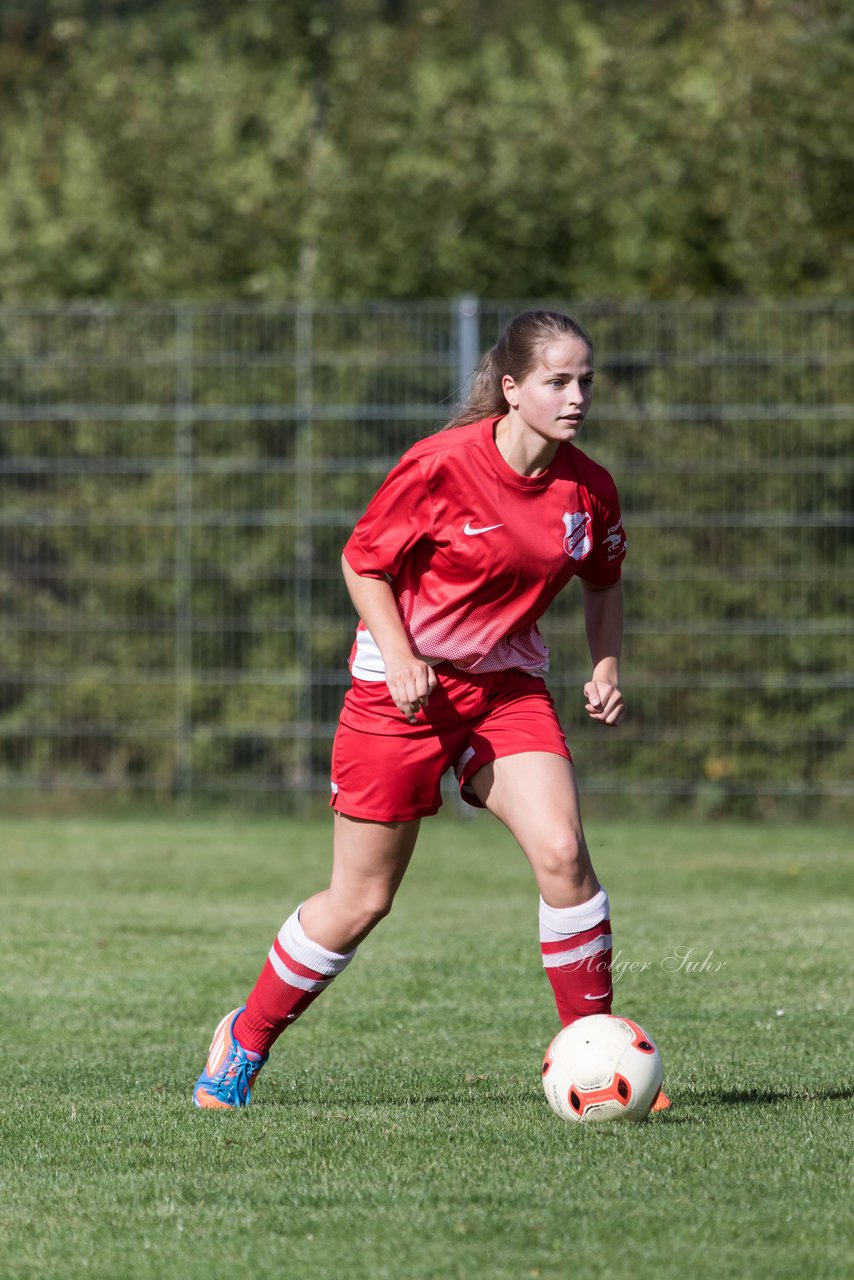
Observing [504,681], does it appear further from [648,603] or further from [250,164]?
[250,164]

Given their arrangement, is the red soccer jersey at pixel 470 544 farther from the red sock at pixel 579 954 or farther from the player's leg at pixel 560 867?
the red sock at pixel 579 954

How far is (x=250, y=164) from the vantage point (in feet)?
47.0

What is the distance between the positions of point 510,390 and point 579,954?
1.40m

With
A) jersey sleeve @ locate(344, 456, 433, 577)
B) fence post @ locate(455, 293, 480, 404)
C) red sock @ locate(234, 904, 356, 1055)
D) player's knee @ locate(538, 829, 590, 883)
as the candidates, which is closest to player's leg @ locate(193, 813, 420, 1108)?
red sock @ locate(234, 904, 356, 1055)

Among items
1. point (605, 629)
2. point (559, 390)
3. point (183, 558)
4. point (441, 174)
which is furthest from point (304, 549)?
point (559, 390)

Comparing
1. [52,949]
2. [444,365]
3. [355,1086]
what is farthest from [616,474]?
[355,1086]

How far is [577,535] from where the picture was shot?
485 centimetres

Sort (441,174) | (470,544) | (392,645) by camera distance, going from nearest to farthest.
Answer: (392,645) < (470,544) < (441,174)

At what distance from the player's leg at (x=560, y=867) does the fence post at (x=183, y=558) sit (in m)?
7.85

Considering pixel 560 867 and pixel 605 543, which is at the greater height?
pixel 605 543

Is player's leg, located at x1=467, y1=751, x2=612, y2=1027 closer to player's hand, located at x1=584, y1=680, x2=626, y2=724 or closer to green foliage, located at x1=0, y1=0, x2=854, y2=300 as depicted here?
player's hand, located at x1=584, y1=680, x2=626, y2=724

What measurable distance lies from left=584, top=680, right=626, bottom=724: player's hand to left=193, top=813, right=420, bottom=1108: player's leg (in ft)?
1.76

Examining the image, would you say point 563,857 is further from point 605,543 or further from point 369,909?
point 605,543

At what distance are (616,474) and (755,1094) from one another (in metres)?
7.42
